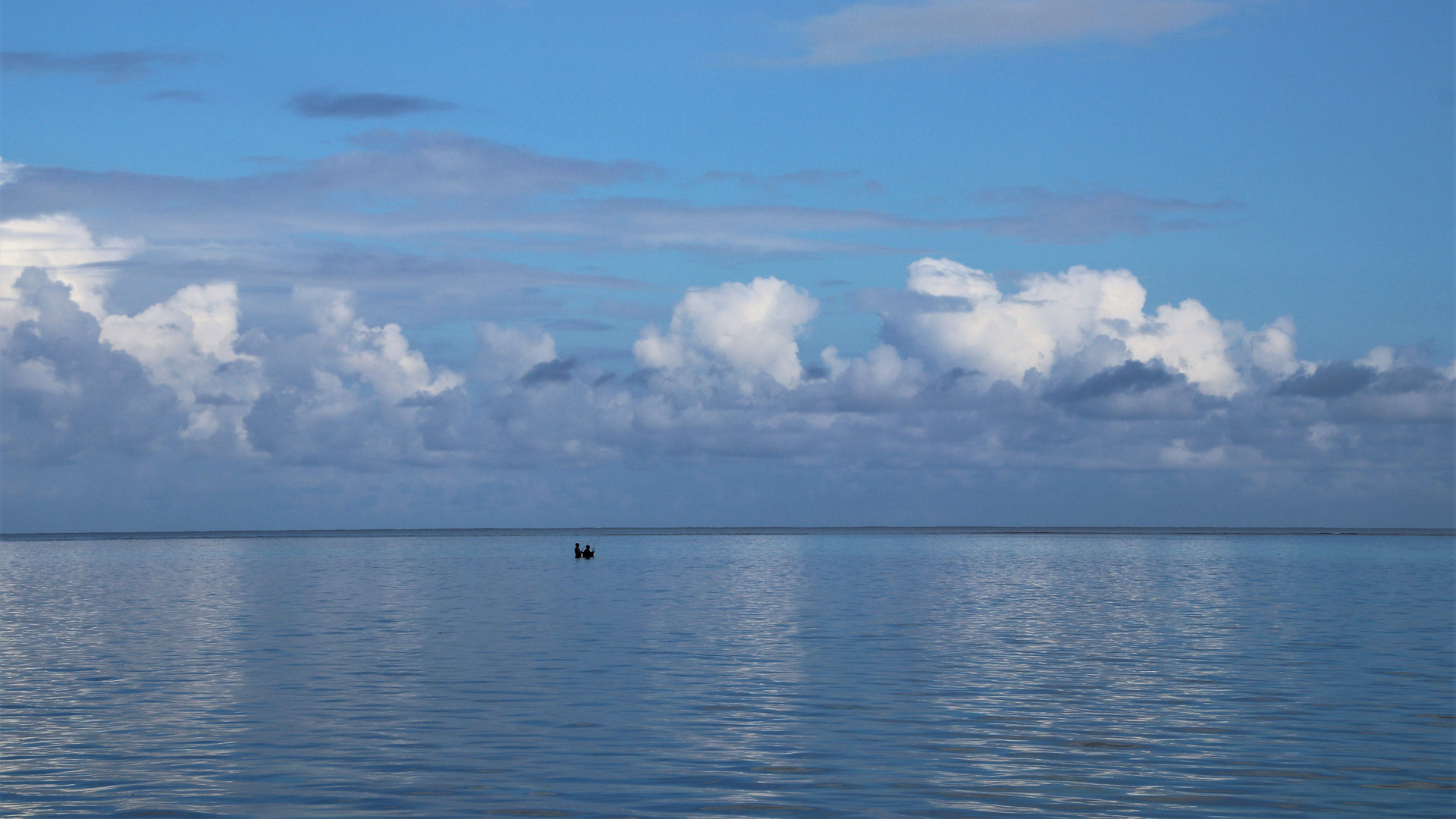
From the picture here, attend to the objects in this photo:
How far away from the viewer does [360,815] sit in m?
20.2

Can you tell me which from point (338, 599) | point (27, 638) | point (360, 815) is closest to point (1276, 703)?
point (360, 815)

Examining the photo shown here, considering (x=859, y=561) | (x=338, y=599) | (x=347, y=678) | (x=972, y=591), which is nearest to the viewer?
(x=347, y=678)

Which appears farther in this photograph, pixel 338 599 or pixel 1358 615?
pixel 338 599

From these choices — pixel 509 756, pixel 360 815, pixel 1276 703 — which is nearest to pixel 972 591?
pixel 1276 703

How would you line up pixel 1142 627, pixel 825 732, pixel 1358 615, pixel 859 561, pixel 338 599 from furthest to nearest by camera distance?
pixel 859 561 < pixel 338 599 < pixel 1358 615 < pixel 1142 627 < pixel 825 732

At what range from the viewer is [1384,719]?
94.4ft

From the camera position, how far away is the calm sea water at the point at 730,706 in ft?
71.3

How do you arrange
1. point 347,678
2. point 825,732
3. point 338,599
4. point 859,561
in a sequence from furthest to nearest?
point 859,561 < point 338,599 < point 347,678 < point 825,732

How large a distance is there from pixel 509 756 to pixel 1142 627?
108 ft

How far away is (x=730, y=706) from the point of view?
30781 mm

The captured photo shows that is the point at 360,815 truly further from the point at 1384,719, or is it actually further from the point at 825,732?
the point at 1384,719

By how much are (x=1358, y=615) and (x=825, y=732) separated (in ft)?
126

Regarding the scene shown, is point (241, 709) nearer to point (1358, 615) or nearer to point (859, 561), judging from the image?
point (1358, 615)

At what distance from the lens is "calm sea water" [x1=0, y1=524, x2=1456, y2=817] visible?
71.3 feet
